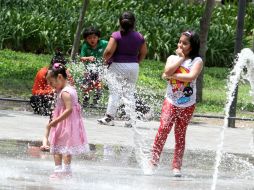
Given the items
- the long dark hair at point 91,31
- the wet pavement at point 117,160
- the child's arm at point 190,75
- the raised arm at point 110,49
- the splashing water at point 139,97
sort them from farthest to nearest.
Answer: the long dark hair at point 91,31 < the raised arm at point 110,49 < the splashing water at point 139,97 < the child's arm at point 190,75 < the wet pavement at point 117,160

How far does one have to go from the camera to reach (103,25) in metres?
24.2

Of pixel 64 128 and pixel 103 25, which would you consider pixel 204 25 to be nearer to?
pixel 103 25

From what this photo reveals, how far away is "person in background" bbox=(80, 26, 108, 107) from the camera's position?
49.5 feet

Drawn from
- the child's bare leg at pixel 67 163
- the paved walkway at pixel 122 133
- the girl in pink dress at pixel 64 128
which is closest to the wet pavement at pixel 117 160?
the paved walkway at pixel 122 133

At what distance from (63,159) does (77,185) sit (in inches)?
25.3

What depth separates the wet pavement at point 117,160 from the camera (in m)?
9.01

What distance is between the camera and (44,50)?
23688 millimetres

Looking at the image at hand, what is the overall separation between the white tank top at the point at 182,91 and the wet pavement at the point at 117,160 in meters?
0.75

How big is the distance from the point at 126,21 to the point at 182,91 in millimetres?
3810

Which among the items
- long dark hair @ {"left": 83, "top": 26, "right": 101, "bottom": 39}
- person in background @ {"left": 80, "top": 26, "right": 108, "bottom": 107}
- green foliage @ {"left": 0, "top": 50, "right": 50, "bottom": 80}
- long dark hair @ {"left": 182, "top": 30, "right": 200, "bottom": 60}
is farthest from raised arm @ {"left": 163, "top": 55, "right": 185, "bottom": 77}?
green foliage @ {"left": 0, "top": 50, "right": 50, "bottom": 80}

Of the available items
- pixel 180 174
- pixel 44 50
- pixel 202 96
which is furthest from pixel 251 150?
pixel 44 50

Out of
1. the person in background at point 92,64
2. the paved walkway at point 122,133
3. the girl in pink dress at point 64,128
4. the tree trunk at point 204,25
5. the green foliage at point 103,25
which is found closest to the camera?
the girl in pink dress at point 64,128

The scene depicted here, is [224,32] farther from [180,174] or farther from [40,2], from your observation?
[180,174]

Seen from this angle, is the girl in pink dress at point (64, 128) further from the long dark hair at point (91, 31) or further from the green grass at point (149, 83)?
the green grass at point (149, 83)
